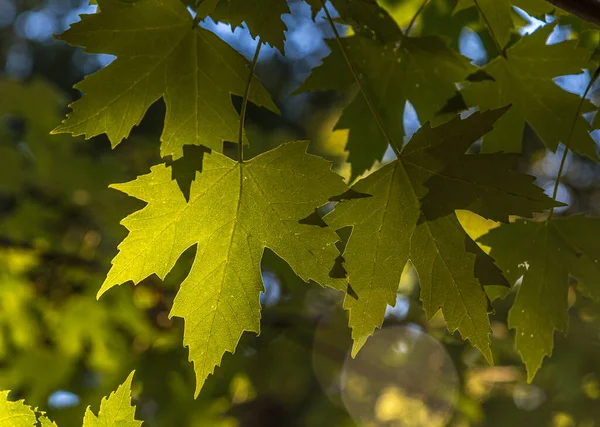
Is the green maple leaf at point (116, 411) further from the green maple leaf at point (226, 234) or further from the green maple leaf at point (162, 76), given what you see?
the green maple leaf at point (162, 76)

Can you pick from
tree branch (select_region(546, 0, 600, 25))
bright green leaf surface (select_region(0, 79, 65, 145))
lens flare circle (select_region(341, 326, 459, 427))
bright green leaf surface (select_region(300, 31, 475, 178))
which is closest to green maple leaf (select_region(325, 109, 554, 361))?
tree branch (select_region(546, 0, 600, 25))

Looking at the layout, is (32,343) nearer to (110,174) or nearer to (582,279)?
(110,174)

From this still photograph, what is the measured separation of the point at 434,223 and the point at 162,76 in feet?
1.75

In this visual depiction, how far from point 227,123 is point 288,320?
1.91m

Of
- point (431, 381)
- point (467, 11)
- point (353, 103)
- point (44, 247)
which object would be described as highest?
point (467, 11)

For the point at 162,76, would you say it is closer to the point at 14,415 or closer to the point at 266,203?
the point at 266,203

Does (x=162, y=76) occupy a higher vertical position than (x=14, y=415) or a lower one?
higher

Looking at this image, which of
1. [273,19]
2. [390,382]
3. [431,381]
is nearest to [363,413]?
[390,382]

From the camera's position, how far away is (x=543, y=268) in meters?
1.13

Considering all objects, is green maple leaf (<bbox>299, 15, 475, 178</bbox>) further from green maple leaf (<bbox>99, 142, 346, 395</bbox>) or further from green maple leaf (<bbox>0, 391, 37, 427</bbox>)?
A: green maple leaf (<bbox>0, 391, 37, 427</bbox>)

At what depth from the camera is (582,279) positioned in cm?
117

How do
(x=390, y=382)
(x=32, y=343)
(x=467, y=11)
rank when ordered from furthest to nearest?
(x=390, y=382), (x=32, y=343), (x=467, y=11)

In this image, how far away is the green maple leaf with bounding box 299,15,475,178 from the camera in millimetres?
Answer: 1185

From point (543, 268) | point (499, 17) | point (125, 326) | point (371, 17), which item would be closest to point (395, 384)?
point (125, 326)
